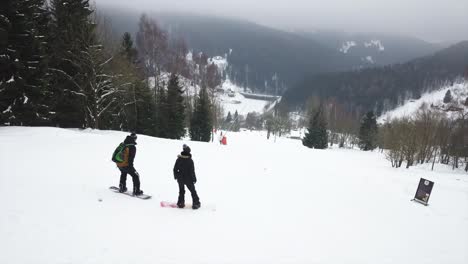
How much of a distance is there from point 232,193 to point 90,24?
18314 millimetres

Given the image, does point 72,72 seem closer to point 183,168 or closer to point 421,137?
point 183,168

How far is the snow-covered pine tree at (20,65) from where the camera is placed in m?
16.1

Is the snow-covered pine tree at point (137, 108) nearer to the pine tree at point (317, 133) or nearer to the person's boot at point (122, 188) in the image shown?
the person's boot at point (122, 188)

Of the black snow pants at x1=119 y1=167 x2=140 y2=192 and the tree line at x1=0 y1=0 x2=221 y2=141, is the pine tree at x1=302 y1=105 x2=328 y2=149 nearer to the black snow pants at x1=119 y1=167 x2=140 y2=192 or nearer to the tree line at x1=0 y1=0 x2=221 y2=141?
the tree line at x1=0 y1=0 x2=221 y2=141

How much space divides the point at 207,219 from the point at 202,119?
99.2ft

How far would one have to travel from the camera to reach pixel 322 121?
60094 millimetres

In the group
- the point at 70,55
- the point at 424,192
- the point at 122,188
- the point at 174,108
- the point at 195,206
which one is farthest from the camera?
the point at 174,108

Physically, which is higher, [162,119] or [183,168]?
[183,168]

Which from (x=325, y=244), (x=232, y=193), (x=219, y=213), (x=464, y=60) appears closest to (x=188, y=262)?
(x=219, y=213)

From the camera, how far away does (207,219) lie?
7625 mm

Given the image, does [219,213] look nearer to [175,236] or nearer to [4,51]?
[175,236]

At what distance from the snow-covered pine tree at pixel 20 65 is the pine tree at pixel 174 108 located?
16.3m

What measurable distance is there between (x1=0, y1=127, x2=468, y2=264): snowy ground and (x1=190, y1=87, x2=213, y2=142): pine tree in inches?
926

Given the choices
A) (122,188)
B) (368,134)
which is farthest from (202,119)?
(368,134)
